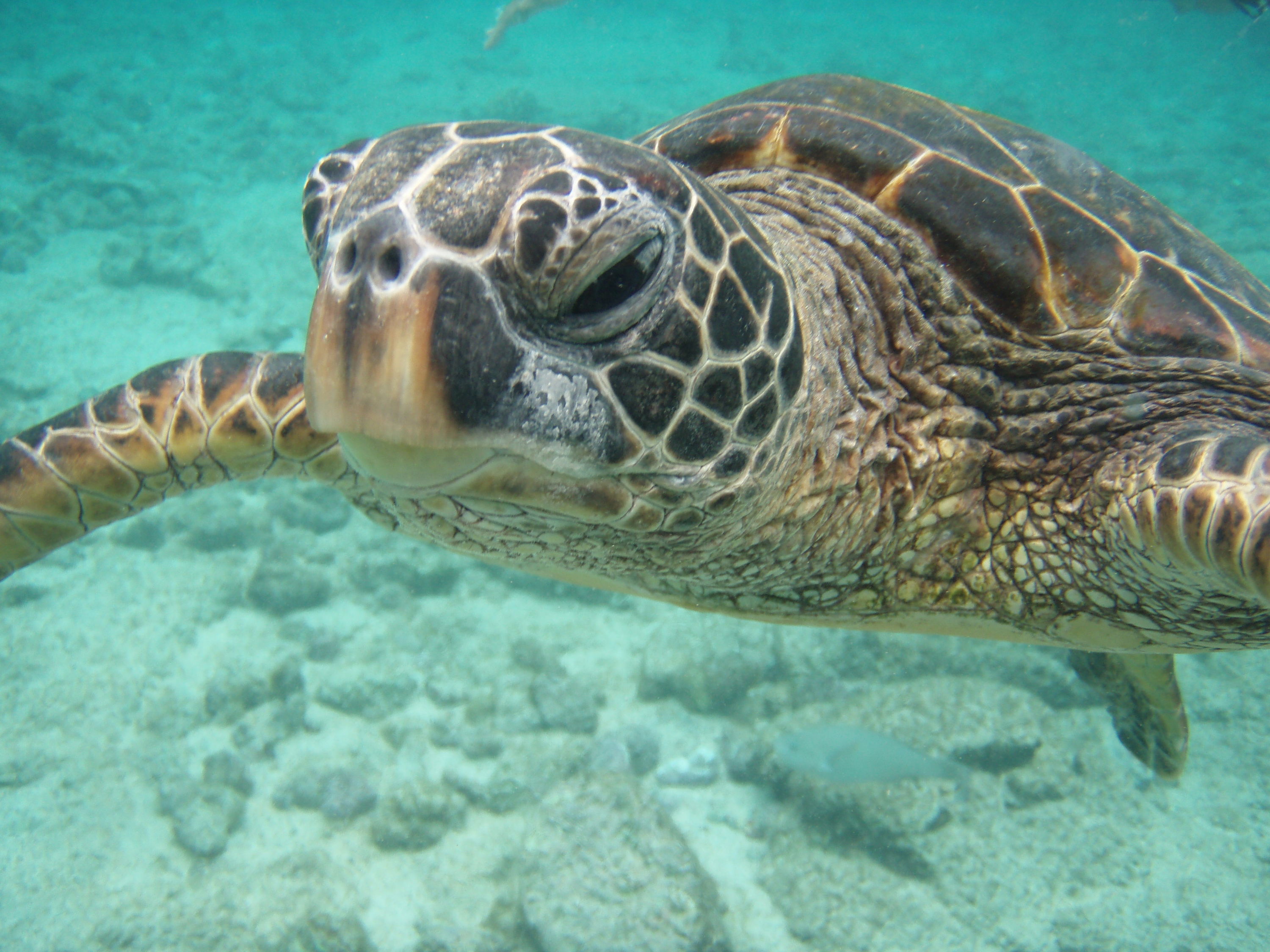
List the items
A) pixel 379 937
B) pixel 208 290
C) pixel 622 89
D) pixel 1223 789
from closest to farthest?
1. pixel 379 937
2. pixel 1223 789
3. pixel 208 290
4. pixel 622 89

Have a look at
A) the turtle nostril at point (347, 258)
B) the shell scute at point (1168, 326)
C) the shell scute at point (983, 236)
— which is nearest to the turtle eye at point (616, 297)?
the turtle nostril at point (347, 258)

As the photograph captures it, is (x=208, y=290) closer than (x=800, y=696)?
No

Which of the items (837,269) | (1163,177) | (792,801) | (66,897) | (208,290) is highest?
(1163,177)

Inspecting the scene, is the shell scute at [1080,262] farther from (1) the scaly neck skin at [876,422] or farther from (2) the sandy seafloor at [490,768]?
(2) the sandy seafloor at [490,768]

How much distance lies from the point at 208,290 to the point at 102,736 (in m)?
6.93

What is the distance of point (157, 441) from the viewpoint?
6.95ft

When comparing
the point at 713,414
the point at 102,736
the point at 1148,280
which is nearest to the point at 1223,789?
the point at 1148,280

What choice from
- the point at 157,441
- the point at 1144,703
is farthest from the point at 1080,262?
the point at 1144,703

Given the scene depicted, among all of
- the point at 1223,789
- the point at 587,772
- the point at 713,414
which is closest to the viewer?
the point at 713,414

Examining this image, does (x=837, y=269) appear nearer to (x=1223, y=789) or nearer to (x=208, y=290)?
(x=1223, y=789)

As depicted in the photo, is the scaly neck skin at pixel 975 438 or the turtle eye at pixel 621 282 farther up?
the turtle eye at pixel 621 282

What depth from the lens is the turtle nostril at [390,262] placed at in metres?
0.86

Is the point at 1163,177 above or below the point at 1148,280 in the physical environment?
above

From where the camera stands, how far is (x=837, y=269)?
65.7 inches
